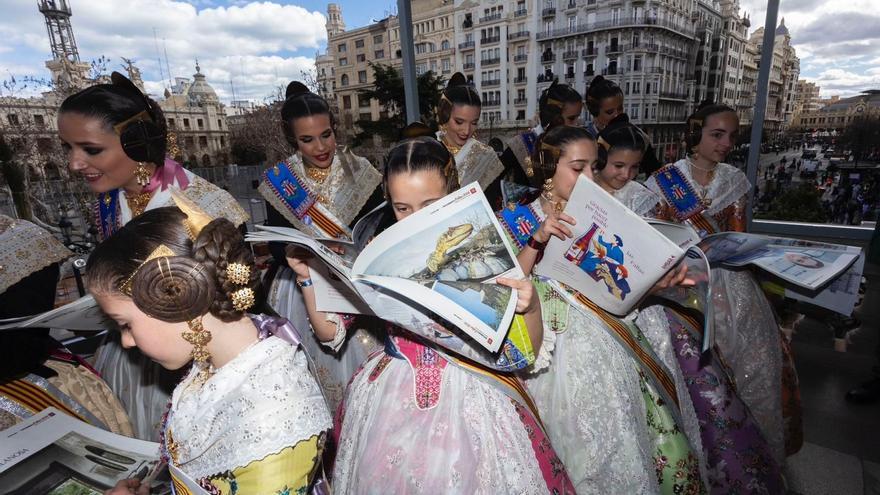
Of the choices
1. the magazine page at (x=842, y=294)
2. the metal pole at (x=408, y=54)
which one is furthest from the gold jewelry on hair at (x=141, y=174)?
the metal pole at (x=408, y=54)

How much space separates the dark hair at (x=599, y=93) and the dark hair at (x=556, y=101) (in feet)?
0.91

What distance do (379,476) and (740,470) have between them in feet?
5.94

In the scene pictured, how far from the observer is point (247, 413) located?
106 centimetres

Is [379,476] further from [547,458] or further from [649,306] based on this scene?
[649,306]

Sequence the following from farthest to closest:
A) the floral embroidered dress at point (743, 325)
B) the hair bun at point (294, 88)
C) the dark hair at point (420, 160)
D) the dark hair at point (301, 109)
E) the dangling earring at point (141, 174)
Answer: the hair bun at point (294, 88) → the dark hair at point (301, 109) → the floral embroidered dress at point (743, 325) → the dangling earring at point (141, 174) → the dark hair at point (420, 160)

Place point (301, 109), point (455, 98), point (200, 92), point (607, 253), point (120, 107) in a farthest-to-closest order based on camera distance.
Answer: point (200, 92)
point (455, 98)
point (301, 109)
point (120, 107)
point (607, 253)

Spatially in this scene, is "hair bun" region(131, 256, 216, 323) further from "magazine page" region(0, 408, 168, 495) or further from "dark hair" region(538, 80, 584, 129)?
"dark hair" region(538, 80, 584, 129)

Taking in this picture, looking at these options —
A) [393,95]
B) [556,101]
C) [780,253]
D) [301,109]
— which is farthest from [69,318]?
[393,95]

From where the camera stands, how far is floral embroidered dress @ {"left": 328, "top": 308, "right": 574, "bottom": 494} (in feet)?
3.91

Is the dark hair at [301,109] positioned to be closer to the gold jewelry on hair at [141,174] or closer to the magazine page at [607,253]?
the gold jewelry on hair at [141,174]

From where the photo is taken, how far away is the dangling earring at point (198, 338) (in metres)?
1.08

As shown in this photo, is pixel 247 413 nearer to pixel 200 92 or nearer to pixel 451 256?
pixel 451 256

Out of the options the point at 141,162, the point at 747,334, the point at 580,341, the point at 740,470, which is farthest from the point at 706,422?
the point at 141,162

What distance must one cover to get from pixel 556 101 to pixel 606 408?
3082mm
